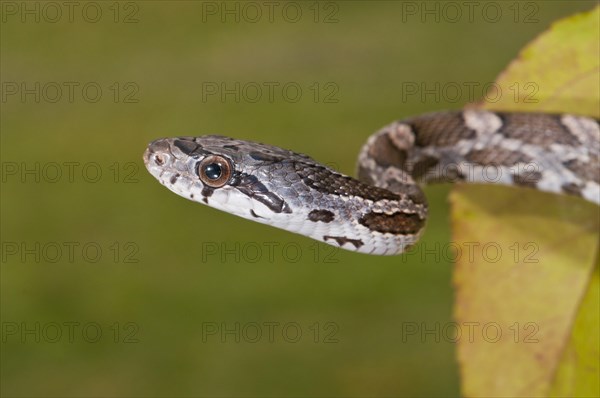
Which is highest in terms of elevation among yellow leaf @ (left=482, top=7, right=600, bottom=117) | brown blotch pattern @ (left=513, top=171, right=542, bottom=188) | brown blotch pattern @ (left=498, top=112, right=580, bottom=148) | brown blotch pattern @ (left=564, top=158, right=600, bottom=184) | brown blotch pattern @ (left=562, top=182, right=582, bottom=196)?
yellow leaf @ (left=482, top=7, right=600, bottom=117)

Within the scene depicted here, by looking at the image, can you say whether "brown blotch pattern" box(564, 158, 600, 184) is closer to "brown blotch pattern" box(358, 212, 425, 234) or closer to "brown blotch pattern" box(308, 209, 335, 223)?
"brown blotch pattern" box(358, 212, 425, 234)

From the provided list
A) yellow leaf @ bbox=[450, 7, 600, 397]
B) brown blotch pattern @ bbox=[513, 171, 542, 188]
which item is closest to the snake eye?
yellow leaf @ bbox=[450, 7, 600, 397]

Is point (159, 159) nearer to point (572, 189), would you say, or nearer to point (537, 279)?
point (537, 279)

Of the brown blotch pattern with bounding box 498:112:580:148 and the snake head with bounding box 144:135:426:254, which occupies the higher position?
the brown blotch pattern with bounding box 498:112:580:148

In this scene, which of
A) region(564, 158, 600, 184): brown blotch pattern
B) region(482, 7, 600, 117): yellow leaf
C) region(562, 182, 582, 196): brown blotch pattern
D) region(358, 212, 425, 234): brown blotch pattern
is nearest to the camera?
region(482, 7, 600, 117): yellow leaf

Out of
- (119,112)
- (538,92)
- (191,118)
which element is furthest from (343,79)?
(538,92)

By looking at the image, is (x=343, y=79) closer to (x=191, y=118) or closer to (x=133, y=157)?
(x=191, y=118)
